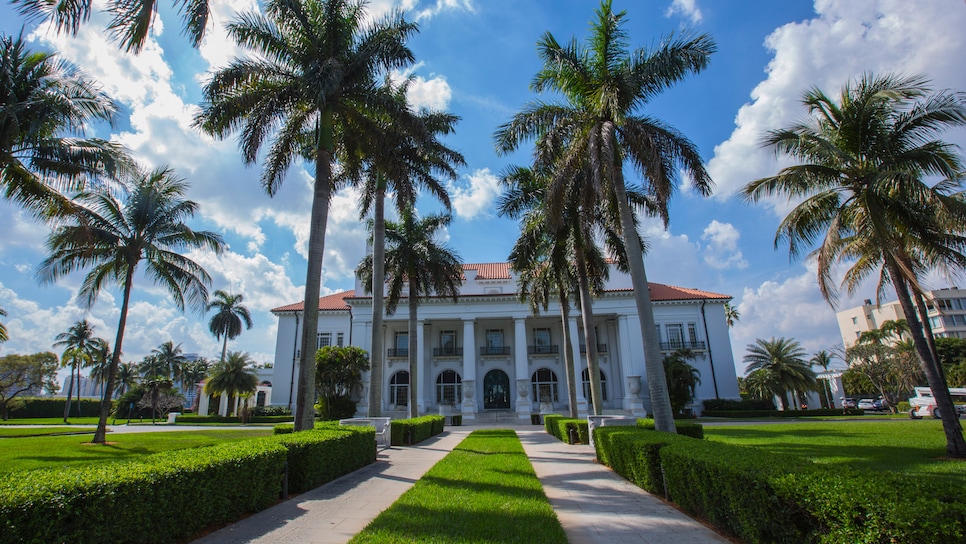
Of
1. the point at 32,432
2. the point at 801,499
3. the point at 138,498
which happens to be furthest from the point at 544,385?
the point at 138,498

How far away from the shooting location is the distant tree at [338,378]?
94.0 feet

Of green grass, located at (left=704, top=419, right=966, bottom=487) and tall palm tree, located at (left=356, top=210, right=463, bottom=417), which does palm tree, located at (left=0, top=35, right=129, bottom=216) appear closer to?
tall palm tree, located at (left=356, top=210, right=463, bottom=417)

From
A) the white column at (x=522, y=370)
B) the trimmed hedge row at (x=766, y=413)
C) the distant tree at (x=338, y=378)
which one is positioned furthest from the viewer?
the trimmed hedge row at (x=766, y=413)

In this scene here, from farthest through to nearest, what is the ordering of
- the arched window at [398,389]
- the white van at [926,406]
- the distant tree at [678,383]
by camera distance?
the arched window at [398,389] → the distant tree at [678,383] → the white van at [926,406]

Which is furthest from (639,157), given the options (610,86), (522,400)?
(522,400)

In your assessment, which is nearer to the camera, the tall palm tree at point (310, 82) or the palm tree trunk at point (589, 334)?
the tall palm tree at point (310, 82)

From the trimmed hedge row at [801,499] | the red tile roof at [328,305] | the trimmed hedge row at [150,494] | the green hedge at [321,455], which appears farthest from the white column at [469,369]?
the trimmed hedge row at [801,499]

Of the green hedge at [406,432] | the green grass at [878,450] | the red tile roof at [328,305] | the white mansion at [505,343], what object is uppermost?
the red tile roof at [328,305]

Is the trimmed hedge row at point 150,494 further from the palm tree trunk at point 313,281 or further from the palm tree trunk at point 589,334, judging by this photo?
the palm tree trunk at point 589,334

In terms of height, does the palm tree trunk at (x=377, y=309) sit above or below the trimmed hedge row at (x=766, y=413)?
above

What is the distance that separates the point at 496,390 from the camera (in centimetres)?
3831

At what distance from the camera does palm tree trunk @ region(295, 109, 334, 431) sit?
1070 cm

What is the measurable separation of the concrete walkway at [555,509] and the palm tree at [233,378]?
95.6ft

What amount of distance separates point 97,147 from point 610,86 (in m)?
13.5
